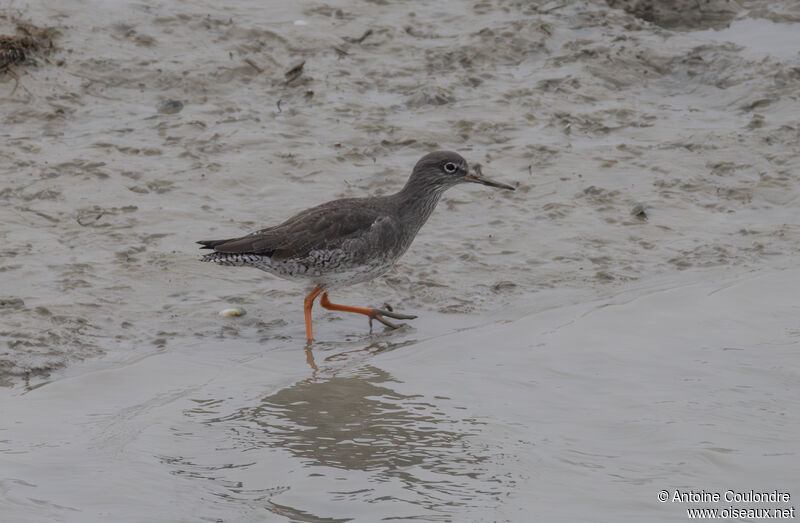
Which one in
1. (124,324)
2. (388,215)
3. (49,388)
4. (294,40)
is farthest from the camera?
(294,40)

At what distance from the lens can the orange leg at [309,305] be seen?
29.7ft

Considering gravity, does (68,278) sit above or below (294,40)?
below

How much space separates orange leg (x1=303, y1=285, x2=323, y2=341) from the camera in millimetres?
9062

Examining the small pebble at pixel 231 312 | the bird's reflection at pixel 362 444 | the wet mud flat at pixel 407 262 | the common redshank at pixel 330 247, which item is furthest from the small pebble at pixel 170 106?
the bird's reflection at pixel 362 444

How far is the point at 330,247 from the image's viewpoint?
30.1 ft

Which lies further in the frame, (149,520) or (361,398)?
(361,398)

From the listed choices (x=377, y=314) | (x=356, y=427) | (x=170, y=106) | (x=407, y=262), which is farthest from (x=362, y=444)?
(x=170, y=106)

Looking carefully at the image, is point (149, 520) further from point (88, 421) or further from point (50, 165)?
point (50, 165)

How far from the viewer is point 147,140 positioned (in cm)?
1183

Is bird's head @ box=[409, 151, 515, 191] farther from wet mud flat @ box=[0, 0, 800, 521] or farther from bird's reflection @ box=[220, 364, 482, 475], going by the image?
bird's reflection @ box=[220, 364, 482, 475]

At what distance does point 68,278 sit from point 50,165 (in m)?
2.18

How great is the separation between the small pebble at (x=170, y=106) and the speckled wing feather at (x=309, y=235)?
3652 millimetres

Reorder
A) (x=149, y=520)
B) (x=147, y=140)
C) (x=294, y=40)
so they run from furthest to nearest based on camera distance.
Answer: (x=294, y=40), (x=147, y=140), (x=149, y=520)

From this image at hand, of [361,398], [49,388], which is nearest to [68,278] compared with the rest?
[49,388]
